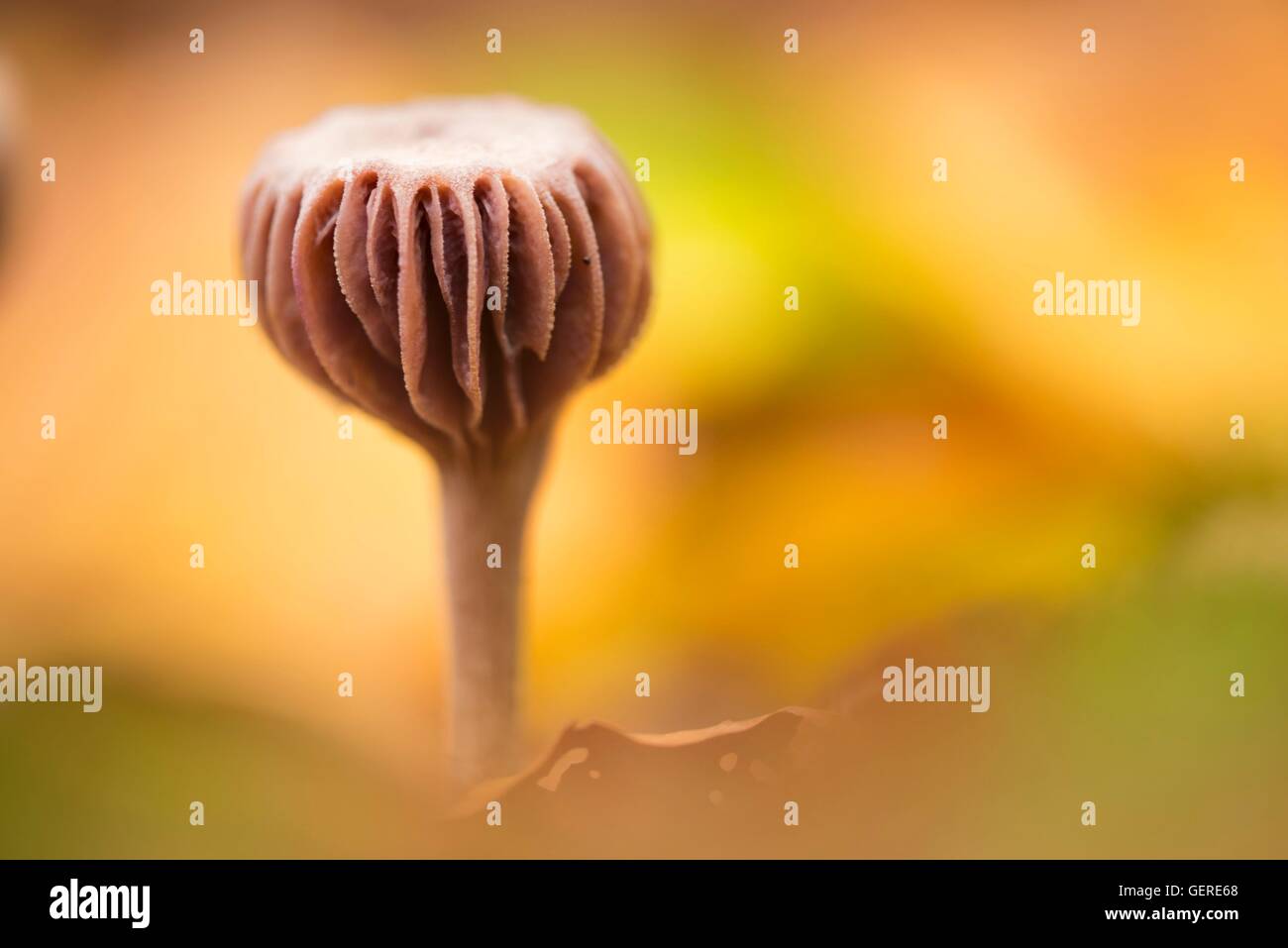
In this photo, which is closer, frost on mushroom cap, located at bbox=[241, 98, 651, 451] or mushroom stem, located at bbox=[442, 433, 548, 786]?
frost on mushroom cap, located at bbox=[241, 98, 651, 451]

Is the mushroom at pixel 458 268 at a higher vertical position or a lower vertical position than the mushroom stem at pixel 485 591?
higher

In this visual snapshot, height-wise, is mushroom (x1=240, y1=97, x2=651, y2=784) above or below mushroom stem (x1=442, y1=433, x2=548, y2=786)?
above

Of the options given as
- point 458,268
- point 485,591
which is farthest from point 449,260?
point 485,591

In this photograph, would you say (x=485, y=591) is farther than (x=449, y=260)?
Yes

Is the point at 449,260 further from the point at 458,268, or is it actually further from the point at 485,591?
the point at 485,591
